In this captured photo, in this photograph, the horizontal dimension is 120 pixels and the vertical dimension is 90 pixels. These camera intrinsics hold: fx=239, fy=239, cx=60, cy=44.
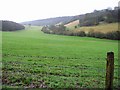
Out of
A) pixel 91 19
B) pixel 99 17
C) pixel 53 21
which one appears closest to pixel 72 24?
pixel 91 19

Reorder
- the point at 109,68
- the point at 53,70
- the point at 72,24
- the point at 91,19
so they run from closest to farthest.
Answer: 1. the point at 109,68
2. the point at 53,70
3. the point at 91,19
4. the point at 72,24

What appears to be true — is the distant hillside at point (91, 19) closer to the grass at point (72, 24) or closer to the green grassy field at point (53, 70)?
the grass at point (72, 24)

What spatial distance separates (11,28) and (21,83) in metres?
75.3

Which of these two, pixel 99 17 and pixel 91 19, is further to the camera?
pixel 91 19

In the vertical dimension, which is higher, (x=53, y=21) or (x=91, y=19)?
(x=91, y=19)

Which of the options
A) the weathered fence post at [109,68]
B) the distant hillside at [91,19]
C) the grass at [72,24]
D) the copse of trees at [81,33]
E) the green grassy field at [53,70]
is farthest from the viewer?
the grass at [72,24]

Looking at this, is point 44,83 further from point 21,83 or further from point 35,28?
point 35,28

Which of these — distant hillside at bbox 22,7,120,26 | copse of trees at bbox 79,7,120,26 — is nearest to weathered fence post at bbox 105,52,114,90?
distant hillside at bbox 22,7,120,26

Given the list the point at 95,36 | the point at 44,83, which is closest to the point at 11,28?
the point at 95,36

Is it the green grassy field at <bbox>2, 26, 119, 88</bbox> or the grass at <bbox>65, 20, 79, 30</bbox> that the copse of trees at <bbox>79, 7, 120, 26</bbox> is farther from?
the green grassy field at <bbox>2, 26, 119, 88</bbox>

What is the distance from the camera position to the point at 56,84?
11.4 metres

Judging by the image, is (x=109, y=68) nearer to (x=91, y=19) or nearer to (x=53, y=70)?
(x=53, y=70)

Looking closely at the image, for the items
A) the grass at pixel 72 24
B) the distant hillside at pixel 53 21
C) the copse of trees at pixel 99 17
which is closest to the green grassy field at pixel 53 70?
the copse of trees at pixel 99 17

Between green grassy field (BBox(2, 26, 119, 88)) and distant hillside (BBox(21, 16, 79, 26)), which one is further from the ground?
distant hillside (BBox(21, 16, 79, 26))
